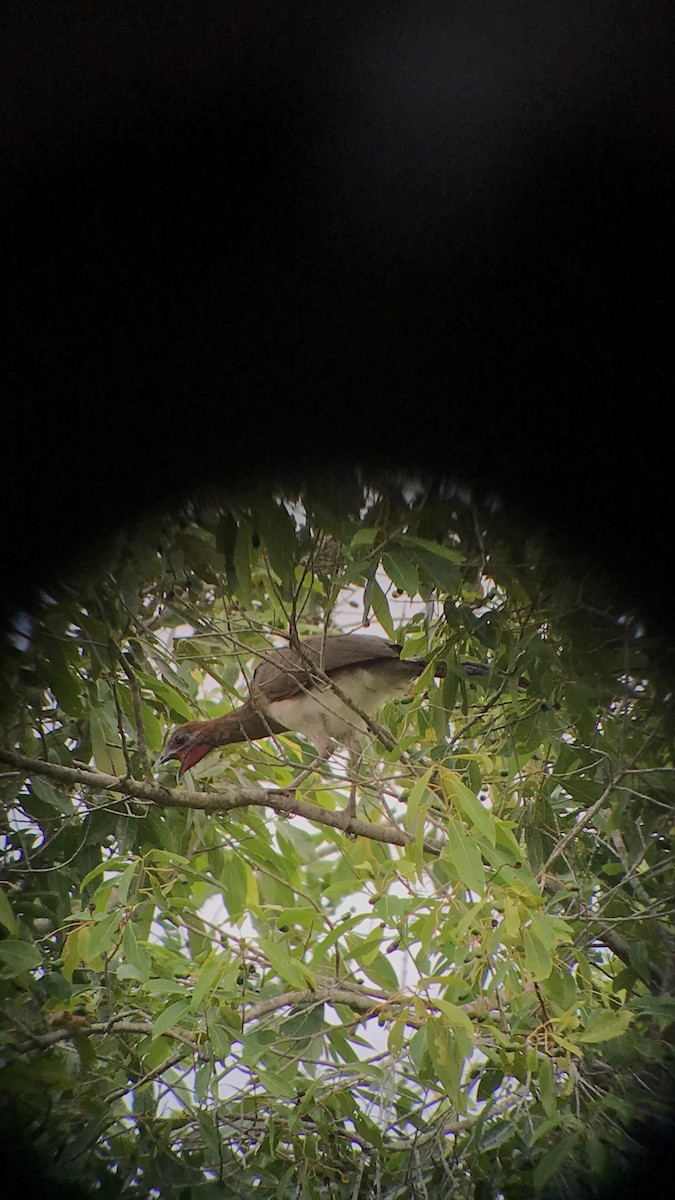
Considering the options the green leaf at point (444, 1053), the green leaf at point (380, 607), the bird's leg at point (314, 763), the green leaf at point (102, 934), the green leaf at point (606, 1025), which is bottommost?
the green leaf at point (606, 1025)

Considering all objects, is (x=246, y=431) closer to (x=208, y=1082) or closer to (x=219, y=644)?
(x=219, y=644)

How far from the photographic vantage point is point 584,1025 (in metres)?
0.86

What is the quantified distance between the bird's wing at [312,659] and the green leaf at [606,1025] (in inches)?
14.0

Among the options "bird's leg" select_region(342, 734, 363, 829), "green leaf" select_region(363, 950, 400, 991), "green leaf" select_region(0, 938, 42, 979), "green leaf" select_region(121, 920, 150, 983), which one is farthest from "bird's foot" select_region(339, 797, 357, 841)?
"green leaf" select_region(0, 938, 42, 979)

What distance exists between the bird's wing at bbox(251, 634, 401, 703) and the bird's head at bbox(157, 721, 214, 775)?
0.07m

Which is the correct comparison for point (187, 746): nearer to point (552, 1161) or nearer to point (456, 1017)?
point (456, 1017)

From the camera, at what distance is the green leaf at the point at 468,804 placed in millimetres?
775

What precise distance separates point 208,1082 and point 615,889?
0.38m

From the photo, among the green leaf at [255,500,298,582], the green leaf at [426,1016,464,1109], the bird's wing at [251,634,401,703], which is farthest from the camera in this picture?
the bird's wing at [251,634,401,703]

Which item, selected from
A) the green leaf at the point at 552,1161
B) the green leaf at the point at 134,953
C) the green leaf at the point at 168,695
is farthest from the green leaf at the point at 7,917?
the green leaf at the point at 552,1161

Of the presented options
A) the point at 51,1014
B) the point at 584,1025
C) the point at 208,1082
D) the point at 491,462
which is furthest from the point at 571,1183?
the point at 491,462

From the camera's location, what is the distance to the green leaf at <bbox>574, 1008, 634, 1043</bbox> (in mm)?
800

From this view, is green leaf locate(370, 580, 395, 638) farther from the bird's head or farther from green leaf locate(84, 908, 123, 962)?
green leaf locate(84, 908, 123, 962)

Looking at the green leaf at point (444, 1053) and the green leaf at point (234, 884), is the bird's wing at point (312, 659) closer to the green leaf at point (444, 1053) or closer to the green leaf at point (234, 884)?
the green leaf at point (234, 884)
